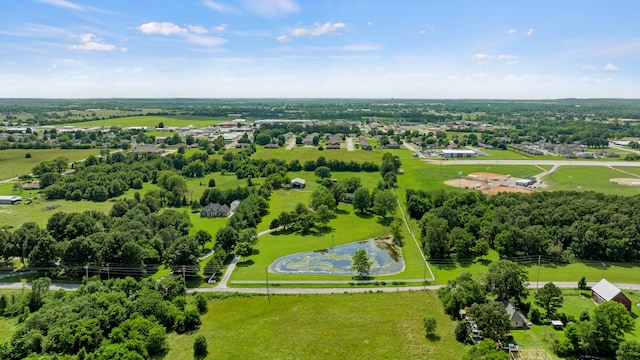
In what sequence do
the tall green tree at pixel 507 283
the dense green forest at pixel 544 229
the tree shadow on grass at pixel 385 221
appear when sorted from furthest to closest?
the tree shadow on grass at pixel 385 221
the dense green forest at pixel 544 229
the tall green tree at pixel 507 283

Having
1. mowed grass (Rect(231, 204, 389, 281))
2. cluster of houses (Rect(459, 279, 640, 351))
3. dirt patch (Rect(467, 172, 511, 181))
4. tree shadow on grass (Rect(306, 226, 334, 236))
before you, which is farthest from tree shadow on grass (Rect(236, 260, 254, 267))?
dirt patch (Rect(467, 172, 511, 181))

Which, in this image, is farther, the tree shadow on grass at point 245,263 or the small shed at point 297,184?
the small shed at point 297,184

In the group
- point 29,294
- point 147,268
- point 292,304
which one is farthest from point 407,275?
point 29,294

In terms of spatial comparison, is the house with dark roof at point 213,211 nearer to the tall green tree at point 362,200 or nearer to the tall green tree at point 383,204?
the tall green tree at point 362,200

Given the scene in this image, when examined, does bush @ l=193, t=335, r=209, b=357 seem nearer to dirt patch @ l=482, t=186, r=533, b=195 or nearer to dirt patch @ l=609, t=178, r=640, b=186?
dirt patch @ l=482, t=186, r=533, b=195

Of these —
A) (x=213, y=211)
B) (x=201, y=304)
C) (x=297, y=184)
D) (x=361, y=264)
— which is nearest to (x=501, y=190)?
(x=297, y=184)

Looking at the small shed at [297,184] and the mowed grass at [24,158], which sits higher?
the mowed grass at [24,158]

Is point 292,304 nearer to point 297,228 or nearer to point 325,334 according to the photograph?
point 325,334

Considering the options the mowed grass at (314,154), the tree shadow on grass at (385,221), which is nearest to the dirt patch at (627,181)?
the mowed grass at (314,154)
